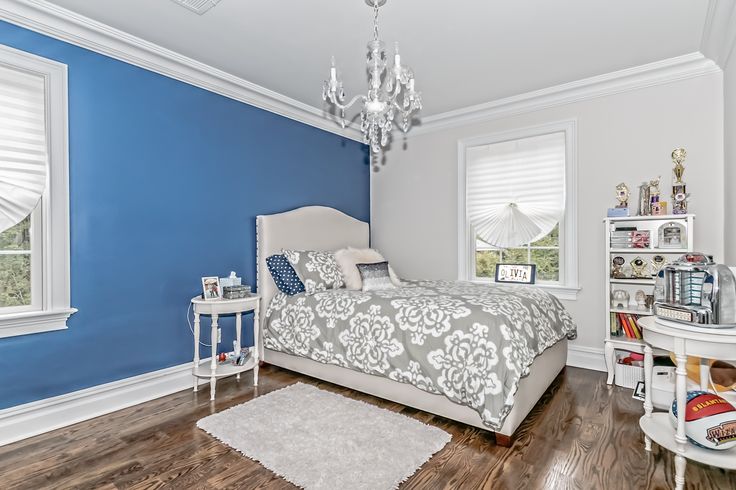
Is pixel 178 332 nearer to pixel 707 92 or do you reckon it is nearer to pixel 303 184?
pixel 303 184

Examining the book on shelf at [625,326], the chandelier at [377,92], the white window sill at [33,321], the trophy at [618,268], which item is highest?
the chandelier at [377,92]

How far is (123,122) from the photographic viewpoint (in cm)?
270

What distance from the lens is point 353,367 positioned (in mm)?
2729

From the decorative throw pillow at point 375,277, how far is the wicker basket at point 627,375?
191 cm

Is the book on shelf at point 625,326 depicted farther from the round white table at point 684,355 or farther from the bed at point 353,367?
the round white table at point 684,355

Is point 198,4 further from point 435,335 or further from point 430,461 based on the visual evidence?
point 430,461

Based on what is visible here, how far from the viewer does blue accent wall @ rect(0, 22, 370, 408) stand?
95.2 inches

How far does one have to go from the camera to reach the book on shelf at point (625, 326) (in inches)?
120

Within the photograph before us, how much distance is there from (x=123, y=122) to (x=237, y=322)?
1.74 metres

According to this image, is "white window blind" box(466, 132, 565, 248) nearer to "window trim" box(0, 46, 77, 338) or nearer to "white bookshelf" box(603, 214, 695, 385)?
"white bookshelf" box(603, 214, 695, 385)

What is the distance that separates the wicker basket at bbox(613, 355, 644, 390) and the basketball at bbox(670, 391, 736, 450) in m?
1.27

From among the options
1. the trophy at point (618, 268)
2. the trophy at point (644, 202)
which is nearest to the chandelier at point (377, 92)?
the trophy at point (644, 202)

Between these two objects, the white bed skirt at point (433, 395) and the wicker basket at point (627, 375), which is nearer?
the white bed skirt at point (433, 395)

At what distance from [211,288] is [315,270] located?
873 millimetres
